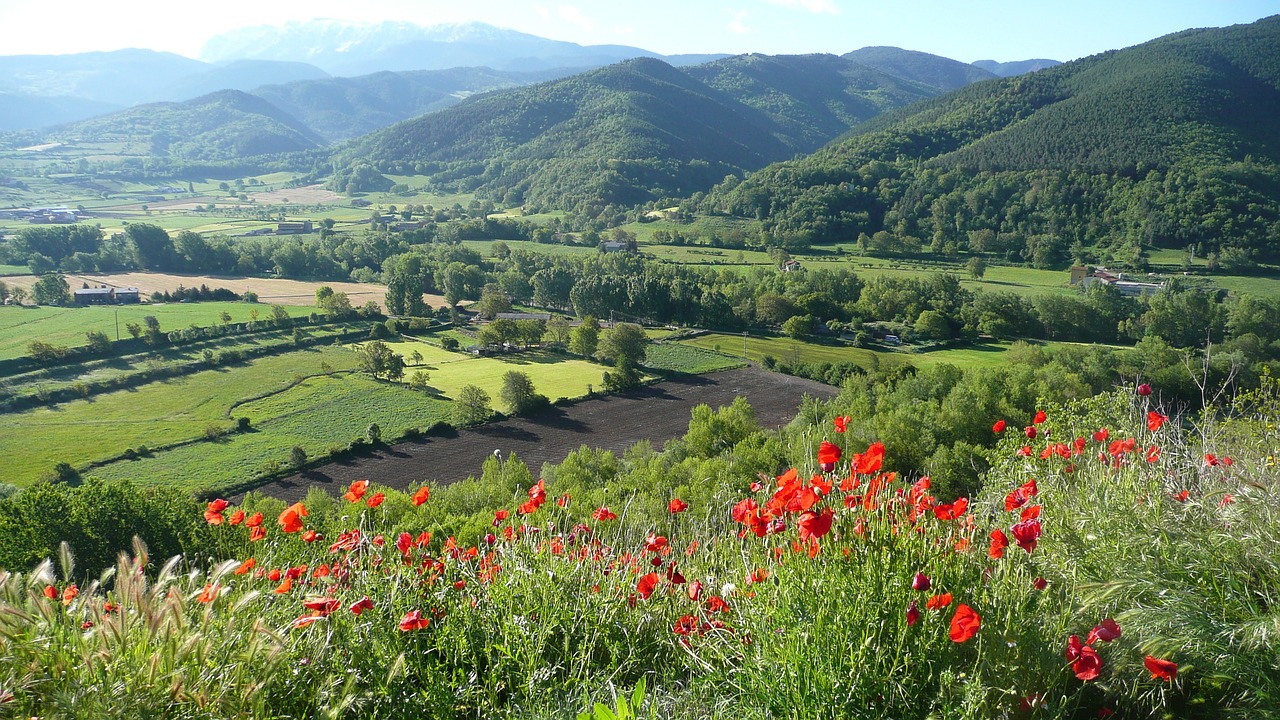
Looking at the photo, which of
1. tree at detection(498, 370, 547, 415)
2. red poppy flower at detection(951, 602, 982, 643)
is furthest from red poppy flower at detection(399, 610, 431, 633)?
tree at detection(498, 370, 547, 415)

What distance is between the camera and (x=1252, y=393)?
1206cm

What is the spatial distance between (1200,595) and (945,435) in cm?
2489

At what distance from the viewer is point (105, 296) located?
236 feet

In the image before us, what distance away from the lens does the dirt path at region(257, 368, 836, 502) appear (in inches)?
1467

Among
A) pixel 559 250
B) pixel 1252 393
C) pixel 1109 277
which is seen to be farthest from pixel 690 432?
pixel 559 250

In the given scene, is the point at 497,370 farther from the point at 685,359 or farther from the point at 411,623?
the point at 411,623

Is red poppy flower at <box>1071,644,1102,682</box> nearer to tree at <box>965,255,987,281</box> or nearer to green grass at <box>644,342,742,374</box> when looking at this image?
green grass at <box>644,342,742,374</box>

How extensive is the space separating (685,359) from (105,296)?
5740cm

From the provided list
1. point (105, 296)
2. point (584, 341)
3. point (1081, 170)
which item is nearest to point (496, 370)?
point (584, 341)

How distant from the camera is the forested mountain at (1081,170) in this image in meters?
91.1

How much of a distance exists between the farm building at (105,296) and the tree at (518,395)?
48540mm

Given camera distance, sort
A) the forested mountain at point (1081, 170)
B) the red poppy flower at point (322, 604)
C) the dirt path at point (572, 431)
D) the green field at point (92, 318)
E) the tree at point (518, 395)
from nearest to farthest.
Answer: the red poppy flower at point (322, 604) < the dirt path at point (572, 431) < the tree at point (518, 395) < the green field at point (92, 318) < the forested mountain at point (1081, 170)

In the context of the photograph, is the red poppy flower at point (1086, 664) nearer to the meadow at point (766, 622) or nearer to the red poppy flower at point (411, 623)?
the meadow at point (766, 622)

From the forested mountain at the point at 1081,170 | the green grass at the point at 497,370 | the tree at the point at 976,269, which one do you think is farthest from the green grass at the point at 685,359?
the forested mountain at the point at 1081,170
